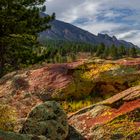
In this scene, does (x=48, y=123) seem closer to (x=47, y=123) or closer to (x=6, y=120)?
(x=47, y=123)

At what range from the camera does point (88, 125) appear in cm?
1116

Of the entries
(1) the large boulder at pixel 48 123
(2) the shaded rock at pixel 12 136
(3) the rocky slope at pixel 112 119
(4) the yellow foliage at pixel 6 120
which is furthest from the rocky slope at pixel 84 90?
(2) the shaded rock at pixel 12 136

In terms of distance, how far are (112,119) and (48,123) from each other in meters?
1.88

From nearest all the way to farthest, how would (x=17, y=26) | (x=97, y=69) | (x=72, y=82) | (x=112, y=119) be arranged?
(x=112, y=119)
(x=72, y=82)
(x=97, y=69)
(x=17, y=26)

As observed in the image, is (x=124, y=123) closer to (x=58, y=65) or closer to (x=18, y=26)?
(x=58, y=65)

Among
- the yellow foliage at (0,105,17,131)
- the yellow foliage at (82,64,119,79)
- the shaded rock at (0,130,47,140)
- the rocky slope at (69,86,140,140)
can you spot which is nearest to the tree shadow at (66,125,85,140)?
the rocky slope at (69,86,140,140)

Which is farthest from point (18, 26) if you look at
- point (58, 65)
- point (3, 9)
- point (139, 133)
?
→ point (139, 133)

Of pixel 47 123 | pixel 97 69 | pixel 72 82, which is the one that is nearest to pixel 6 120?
pixel 47 123

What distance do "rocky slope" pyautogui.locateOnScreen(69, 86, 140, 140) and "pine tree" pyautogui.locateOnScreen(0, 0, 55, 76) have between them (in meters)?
22.0

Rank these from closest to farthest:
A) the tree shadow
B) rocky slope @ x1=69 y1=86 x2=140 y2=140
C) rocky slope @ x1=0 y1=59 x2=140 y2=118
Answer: rocky slope @ x1=69 y1=86 x2=140 y2=140, the tree shadow, rocky slope @ x1=0 y1=59 x2=140 y2=118

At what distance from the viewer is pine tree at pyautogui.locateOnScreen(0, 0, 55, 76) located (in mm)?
35281

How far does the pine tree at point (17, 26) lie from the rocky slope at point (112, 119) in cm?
2199

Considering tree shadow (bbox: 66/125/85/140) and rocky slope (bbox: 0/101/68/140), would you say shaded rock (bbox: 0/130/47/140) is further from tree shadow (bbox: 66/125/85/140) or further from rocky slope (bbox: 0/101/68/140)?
tree shadow (bbox: 66/125/85/140)

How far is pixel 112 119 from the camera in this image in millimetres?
10844
